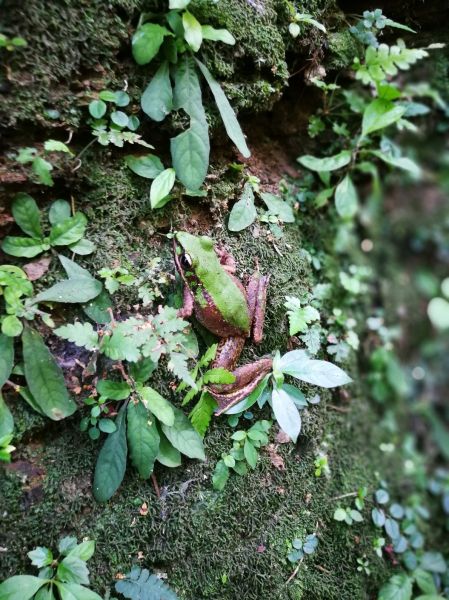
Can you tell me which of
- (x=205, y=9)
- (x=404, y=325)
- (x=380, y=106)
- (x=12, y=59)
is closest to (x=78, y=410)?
(x=12, y=59)

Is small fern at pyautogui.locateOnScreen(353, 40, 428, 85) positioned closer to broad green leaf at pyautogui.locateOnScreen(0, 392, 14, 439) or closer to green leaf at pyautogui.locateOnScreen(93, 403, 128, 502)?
green leaf at pyautogui.locateOnScreen(93, 403, 128, 502)

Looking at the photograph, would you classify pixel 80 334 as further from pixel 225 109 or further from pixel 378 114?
pixel 378 114

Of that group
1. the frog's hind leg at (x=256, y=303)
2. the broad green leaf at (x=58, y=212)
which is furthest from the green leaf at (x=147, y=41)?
the frog's hind leg at (x=256, y=303)

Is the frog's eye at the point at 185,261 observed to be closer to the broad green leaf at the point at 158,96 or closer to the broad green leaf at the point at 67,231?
the broad green leaf at the point at 67,231

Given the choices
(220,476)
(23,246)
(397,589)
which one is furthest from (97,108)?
(397,589)

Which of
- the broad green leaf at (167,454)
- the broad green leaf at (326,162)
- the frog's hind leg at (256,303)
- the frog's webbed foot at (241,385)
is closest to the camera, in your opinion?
the broad green leaf at (167,454)

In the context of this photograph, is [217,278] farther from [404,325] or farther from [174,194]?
[404,325]
